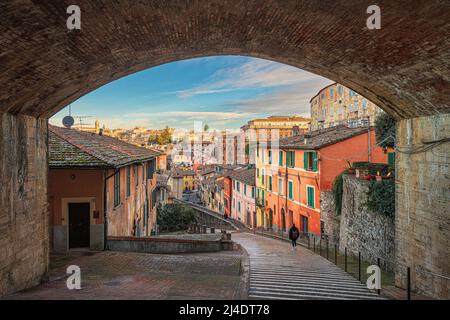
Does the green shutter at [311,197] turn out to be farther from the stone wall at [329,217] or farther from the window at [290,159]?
the window at [290,159]

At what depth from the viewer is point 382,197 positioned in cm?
1497

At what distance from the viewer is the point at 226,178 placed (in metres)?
54.5

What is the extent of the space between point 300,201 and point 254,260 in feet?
56.3

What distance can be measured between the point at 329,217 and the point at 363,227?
8.36 metres

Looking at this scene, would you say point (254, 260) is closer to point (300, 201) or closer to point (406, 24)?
point (406, 24)

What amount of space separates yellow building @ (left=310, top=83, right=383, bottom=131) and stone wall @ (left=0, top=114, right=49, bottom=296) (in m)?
37.5

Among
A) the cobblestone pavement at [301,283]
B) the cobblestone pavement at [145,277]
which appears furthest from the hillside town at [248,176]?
the cobblestone pavement at [301,283]

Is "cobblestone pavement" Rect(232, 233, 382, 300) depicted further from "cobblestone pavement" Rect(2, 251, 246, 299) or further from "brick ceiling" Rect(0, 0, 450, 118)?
"brick ceiling" Rect(0, 0, 450, 118)

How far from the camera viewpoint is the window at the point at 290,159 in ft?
105

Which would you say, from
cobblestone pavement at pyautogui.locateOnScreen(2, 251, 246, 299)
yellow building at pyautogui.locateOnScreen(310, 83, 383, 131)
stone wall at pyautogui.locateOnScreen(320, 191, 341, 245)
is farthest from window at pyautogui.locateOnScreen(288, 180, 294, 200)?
cobblestone pavement at pyautogui.locateOnScreen(2, 251, 246, 299)

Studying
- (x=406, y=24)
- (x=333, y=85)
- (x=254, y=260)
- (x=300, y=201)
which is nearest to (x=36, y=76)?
(x=406, y=24)

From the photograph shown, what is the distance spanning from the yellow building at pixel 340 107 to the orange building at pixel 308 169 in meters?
11.5
